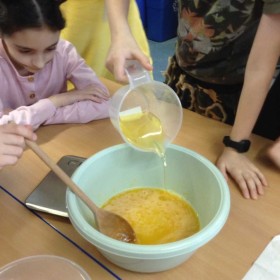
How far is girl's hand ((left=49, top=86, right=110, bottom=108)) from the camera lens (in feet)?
3.46

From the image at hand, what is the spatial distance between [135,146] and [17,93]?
53 cm

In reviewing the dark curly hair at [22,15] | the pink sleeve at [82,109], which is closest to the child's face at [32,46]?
the dark curly hair at [22,15]

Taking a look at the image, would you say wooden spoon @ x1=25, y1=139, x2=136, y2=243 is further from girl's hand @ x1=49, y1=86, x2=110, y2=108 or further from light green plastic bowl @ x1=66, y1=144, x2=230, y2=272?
girl's hand @ x1=49, y1=86, x2=110, y2=108

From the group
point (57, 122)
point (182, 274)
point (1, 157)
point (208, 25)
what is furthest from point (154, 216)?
point (208, 25)

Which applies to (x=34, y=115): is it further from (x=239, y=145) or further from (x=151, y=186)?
(x=239, y=145)

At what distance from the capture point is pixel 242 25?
0.97 m

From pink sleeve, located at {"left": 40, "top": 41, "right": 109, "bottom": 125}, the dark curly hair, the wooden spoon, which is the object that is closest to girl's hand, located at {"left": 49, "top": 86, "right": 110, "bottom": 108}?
pink sleeve, located at {"left": 40, "top": 41, "right": 109, "bottom": 125}

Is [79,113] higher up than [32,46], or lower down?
lower down

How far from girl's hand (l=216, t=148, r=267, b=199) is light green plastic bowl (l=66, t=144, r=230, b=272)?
106 mm

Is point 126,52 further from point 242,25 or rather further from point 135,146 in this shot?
point 242,25

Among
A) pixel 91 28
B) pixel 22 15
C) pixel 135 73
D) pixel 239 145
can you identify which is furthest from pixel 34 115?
pixel 91 28

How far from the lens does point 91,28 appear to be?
4.89 ft

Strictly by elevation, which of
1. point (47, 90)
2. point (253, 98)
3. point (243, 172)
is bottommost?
point (47, 90)

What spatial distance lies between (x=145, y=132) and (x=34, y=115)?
347mm
